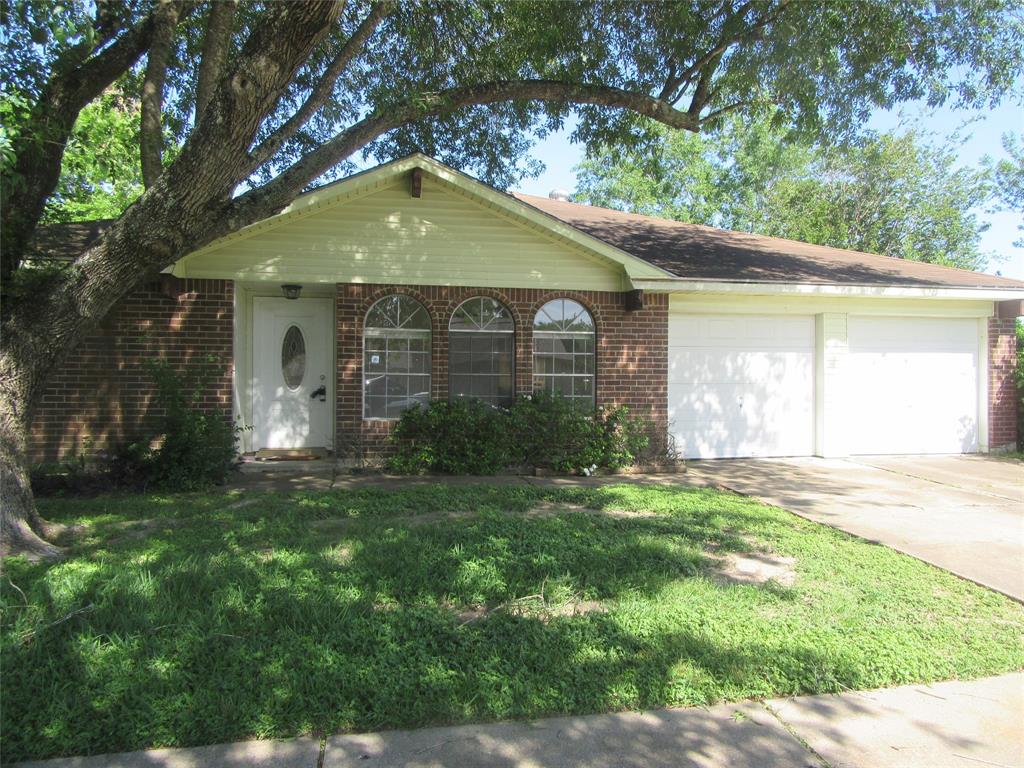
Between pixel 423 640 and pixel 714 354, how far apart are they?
26.7 feet

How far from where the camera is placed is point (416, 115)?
24.9 ft

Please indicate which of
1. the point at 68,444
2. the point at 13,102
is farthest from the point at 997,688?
the point at 68,444

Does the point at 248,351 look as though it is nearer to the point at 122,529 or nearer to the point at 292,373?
the point at 292,373

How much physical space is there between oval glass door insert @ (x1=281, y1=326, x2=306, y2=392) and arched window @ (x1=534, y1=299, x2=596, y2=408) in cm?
355

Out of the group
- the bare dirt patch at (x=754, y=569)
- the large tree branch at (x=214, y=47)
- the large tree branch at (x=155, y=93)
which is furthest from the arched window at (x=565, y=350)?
the large tree branch at (x=155, y=93)

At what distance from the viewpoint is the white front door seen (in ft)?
31.8

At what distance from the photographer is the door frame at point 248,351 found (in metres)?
9.05

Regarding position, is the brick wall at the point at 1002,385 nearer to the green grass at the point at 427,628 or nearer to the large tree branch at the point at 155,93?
the green grass at the point at 427,628

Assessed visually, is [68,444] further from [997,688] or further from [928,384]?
[928,384]

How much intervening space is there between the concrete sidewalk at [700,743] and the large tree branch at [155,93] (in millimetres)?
5405

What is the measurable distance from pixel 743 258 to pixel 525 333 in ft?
14.4

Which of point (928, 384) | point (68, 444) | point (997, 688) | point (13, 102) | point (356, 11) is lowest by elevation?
point (997, 688)

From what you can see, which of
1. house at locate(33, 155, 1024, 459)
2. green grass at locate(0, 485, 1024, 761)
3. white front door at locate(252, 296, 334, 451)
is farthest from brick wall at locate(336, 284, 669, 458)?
green grass at locate(0, 485, 1024, 761)

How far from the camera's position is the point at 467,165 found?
37.2ft
